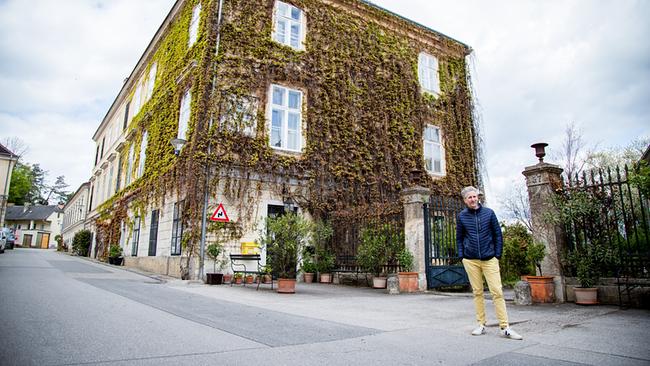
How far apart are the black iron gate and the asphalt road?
270 centimetres

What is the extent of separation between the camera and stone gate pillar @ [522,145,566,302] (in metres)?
7.45

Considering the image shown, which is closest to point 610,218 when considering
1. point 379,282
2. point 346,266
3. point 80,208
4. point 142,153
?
point 379,282

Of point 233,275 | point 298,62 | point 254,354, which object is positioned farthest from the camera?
point 298,62

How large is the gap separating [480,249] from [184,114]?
495 inches

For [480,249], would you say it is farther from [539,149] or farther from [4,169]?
[4,169]

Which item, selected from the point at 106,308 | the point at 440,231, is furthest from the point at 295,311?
the point at 440,231

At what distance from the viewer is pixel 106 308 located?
5863 millimetres

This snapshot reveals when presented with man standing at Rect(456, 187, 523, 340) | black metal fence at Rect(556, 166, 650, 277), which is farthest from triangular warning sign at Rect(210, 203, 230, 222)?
black metal fence at Rect(556, 166, 650, 277)

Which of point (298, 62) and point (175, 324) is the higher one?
point (298, 62)

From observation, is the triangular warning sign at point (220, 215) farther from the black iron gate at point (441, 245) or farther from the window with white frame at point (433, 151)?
the window with white frame at point (433, 151)

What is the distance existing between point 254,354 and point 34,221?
83.3 m

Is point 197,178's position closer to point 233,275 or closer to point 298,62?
point 233,275

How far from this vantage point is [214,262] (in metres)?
12.1

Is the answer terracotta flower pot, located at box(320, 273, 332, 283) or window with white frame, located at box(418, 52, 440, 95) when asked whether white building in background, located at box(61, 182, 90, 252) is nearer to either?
terracotta flower pot, located at box(320, 273, 332, 283)
